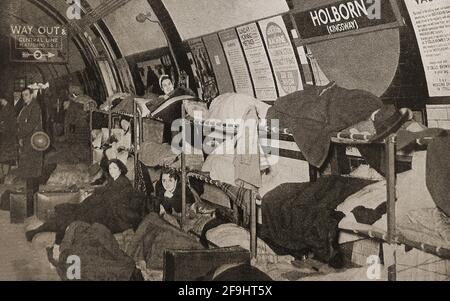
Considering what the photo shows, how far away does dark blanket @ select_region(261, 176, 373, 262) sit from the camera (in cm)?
305

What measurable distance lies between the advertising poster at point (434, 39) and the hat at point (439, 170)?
473mm

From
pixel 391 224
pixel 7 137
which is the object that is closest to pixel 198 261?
pixel 391 224

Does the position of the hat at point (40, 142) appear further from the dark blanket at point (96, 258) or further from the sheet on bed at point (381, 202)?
the sheet on bed at point (381, 202)

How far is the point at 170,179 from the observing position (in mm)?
4816

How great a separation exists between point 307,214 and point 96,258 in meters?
1.73

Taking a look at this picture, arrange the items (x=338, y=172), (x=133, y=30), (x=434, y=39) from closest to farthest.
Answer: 1. (x=434, y=39)
2. (x=338, y=172)
3. (x=133, y=30)

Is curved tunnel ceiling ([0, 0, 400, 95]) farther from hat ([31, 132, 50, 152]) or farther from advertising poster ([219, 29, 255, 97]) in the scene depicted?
hat ([31, 132, 50, 152])

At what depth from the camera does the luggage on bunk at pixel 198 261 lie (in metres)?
3.63

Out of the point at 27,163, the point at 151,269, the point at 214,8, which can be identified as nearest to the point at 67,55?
the point at 27,163

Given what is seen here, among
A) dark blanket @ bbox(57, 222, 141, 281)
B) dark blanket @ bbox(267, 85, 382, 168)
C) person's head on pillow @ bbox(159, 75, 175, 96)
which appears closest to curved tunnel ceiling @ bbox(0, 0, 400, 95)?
person's head on pillow @ bbox(159, 75, 175, 96)

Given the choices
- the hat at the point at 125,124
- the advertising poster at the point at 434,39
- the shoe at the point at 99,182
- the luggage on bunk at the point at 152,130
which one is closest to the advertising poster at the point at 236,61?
the luggage on bunk at the point at 152,130

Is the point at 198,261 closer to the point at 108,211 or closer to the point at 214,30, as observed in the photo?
the point at 108,211

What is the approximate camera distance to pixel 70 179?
522cm
